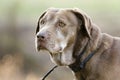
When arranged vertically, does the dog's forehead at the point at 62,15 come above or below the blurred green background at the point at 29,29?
above

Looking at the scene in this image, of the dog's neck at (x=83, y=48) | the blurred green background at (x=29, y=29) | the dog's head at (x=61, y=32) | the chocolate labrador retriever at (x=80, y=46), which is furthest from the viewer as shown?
the blurred green background at (x=29, y=29)

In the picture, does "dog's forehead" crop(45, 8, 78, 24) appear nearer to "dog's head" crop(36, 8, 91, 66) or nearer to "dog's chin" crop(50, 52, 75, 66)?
"dog's head" crop(36, 8, 91, 66)

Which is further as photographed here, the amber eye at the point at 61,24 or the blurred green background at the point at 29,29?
the blurred green background at the point at 29,29

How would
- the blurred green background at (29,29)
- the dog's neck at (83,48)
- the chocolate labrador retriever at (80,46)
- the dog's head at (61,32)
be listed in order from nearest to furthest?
the dog's head at (61,32), the chocolate labrador retriever at (80,46), the dog's neck at (83,48), the blurred green background at (29,29)

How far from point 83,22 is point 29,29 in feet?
21.9

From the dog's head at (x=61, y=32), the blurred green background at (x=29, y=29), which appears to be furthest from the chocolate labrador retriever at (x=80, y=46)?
the blurred green background at (x=29, y=29)

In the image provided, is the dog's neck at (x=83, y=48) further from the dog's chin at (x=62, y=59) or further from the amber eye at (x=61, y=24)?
the amber eye at (x=61, y=24)

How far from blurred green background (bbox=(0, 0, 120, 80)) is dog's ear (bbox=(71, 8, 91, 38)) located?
504cm

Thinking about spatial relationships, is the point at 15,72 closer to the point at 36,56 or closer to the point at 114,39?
the point at 36,56

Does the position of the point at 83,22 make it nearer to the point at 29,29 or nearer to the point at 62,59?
the point at 62,59

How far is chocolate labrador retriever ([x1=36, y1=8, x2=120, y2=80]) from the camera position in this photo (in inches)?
268

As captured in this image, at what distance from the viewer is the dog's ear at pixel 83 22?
6.89m

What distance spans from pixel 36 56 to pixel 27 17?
1266mm

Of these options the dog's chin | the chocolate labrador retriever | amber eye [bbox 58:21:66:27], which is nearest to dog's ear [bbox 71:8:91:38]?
the chocolate labrador retriever
